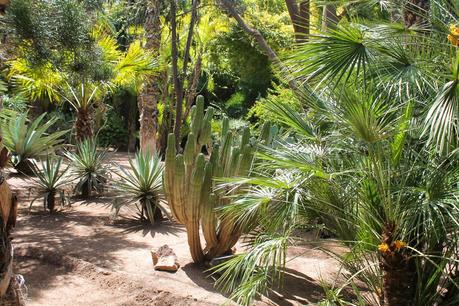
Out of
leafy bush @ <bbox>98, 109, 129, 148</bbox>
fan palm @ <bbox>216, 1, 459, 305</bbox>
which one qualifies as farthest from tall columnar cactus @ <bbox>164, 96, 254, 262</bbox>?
leafy bush @ <bbox>98, 109, 129, 148</bbox>

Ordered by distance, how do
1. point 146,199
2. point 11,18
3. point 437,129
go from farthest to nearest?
point 146,199, point 11,18, point 437,129

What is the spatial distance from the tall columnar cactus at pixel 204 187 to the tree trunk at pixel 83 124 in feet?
17.5

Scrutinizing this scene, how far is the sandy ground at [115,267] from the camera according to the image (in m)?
5.51

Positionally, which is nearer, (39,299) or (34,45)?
(39,299)

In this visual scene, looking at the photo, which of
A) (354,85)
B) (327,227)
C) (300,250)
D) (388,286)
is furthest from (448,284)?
(300,250)

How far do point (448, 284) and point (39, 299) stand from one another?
3.70 m

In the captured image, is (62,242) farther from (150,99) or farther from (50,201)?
(150,99)

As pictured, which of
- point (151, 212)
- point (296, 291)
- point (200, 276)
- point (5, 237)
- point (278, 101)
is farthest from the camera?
point (151, 212)

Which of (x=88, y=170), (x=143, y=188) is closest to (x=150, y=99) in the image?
(x=88, y=170)

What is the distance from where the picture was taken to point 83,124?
11.3 m

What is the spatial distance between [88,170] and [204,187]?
13.4 ft

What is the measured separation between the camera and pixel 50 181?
334 inches

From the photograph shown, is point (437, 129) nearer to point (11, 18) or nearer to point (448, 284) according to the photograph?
A: point (448, 284)

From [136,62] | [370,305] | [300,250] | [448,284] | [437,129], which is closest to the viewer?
[437,129]
